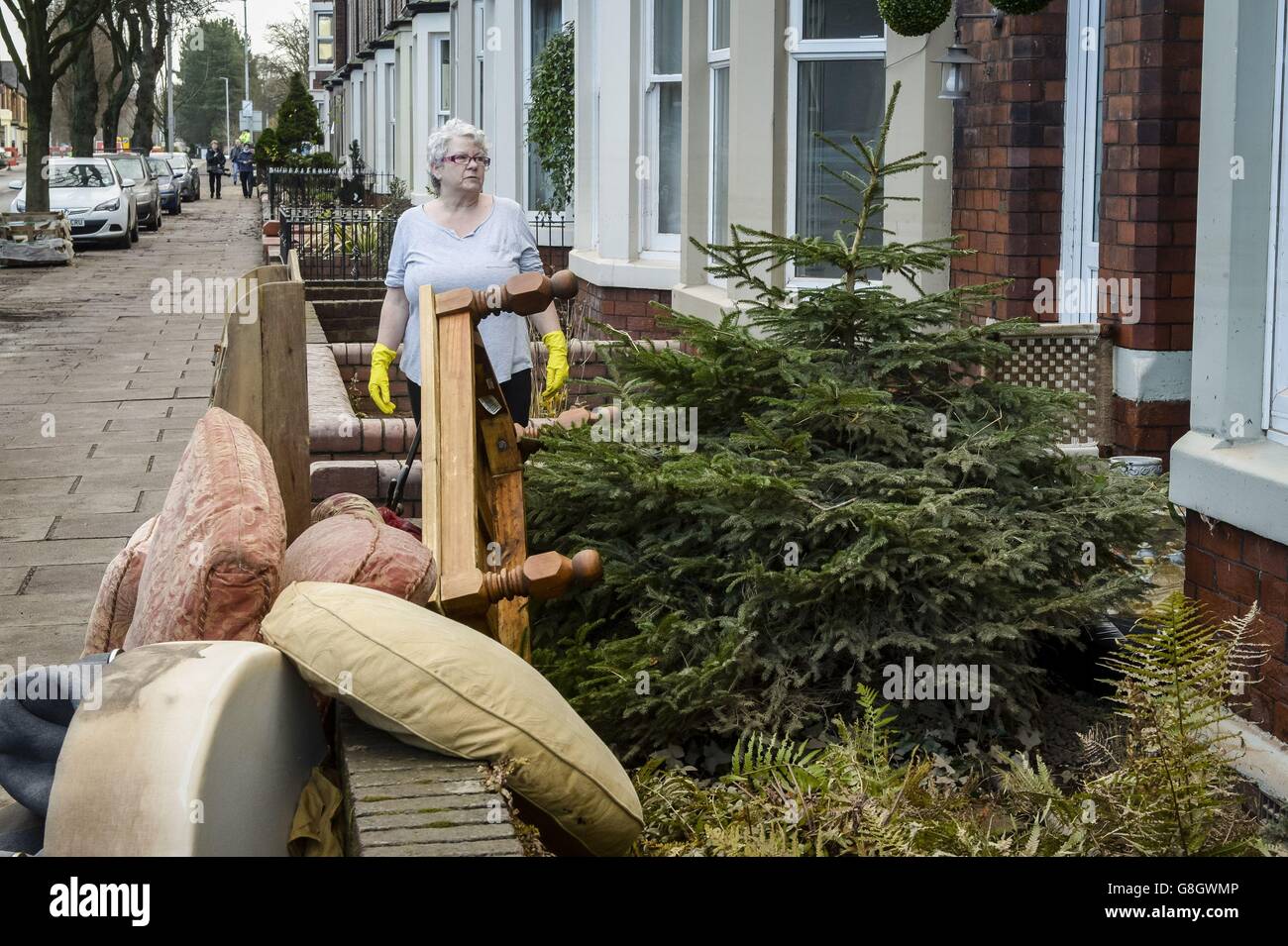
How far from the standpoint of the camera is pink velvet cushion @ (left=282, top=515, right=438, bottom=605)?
3.80 meters

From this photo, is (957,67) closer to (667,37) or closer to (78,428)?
(667,37)

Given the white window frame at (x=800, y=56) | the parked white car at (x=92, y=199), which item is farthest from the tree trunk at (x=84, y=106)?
the white window frame at (x=800, y=56)

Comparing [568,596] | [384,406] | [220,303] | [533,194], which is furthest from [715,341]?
[220,303]

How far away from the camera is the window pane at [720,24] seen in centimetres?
1002

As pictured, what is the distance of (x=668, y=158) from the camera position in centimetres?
1161

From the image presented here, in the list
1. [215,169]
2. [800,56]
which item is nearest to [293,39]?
[215,169]

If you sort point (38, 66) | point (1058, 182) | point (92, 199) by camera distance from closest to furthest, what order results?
1. point (1058, 182)
2. point (38, 66)
3. point (92, 199)

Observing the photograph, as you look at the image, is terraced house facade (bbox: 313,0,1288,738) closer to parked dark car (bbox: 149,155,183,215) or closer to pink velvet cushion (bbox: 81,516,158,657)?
pink velvet cushion (bbox: 81,516,158,657)

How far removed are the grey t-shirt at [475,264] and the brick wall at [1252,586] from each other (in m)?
2.53

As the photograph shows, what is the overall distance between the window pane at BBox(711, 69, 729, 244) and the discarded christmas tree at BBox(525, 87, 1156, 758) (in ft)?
17.2

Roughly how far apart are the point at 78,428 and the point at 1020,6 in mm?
7264

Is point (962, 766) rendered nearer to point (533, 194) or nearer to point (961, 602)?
point (961, 602)

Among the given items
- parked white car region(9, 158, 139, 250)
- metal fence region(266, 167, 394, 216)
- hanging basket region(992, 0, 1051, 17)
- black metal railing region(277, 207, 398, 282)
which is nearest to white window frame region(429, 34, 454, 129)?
metal fence region(266, 167, 394, 216)

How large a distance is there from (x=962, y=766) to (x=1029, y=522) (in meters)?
0.71
